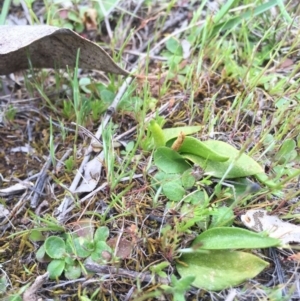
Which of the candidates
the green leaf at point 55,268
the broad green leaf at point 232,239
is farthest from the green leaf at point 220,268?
the green leaf at point 55,268

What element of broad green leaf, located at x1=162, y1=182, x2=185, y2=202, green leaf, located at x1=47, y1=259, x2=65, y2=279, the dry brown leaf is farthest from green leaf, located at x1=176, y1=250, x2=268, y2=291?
the dry brown leaf

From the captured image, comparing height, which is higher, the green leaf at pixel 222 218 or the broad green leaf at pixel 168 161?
the broad green leaf at pixel 168 161

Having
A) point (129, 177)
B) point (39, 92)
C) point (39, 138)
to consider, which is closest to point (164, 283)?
point (129, 177)

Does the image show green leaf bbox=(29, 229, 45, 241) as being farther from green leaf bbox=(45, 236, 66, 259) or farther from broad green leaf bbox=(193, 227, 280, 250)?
broad green leaf bbox=(193, 227, 280, 250)

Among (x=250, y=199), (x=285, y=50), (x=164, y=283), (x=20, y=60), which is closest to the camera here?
(x=164, y=283)

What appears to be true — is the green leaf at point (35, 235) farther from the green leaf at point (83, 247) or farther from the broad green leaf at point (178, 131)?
the broad green leaf at point (178, 131)

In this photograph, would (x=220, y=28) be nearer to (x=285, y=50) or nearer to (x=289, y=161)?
(x=285, y=50)
